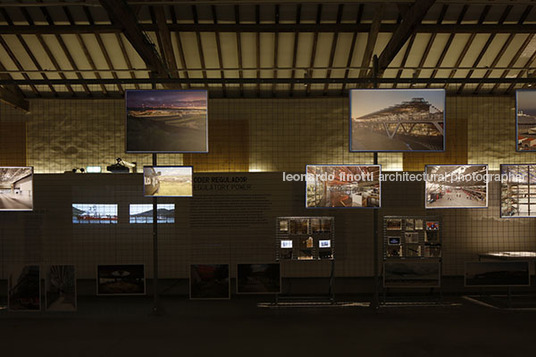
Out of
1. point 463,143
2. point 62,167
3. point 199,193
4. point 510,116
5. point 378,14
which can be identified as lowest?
point 199,193

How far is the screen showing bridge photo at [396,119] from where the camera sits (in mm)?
5461

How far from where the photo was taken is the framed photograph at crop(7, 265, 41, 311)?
568 cm

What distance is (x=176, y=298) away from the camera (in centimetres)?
698

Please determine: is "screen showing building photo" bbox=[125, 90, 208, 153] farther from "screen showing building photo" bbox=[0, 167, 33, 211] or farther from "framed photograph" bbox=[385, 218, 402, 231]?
"framed photograph" bbox=[385, 218, 402, 231]

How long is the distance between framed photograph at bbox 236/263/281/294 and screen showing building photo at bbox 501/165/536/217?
14.9 feet

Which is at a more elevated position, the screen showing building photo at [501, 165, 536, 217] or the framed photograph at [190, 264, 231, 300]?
the screen showing building photo at [501, 165, 536, 217]

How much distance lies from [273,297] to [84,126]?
308 inches

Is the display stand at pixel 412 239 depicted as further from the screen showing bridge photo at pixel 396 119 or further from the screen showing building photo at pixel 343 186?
the screen showing bridge photo at pixel 396 119

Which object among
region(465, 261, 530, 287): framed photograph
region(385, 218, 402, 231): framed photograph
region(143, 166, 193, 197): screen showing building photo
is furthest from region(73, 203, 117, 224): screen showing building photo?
region(465, 261, 530, 287): framed photograph

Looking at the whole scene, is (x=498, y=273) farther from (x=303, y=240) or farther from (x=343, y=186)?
(x=303, y=240)

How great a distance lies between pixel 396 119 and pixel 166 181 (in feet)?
12.9

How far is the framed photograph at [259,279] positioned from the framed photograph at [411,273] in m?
1.94

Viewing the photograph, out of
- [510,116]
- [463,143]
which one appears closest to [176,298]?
[463,143]

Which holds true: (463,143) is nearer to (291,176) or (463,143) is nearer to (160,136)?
(291,176)
